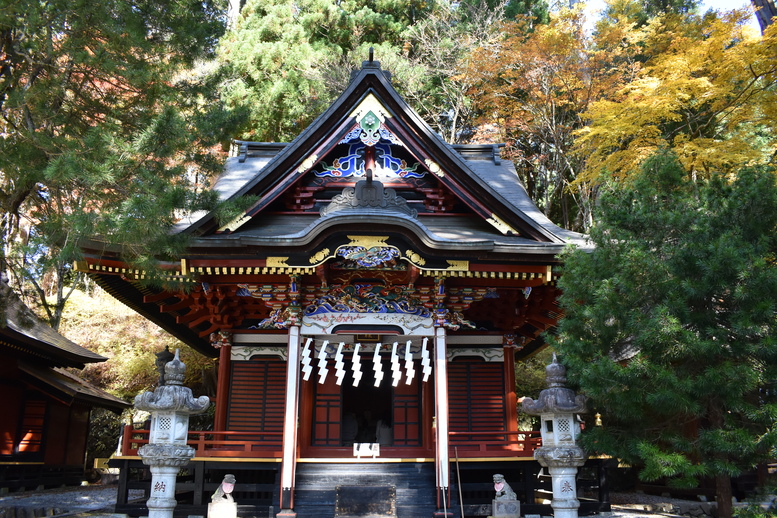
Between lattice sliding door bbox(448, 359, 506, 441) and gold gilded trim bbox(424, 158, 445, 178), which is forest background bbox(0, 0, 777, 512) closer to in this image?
gold gilded trim bbox(424, 158, 445, 178)

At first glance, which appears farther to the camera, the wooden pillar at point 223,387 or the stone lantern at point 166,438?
the wooden pillar at point 223,387

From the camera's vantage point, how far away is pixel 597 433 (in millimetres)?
6758

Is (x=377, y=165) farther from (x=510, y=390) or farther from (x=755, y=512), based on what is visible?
(x=755, y=512)

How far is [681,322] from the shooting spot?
616 centimetres

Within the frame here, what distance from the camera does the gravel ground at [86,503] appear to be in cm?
980

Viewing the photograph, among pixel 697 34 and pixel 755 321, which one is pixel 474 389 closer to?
pixel 755 321

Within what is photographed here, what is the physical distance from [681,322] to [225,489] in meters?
6.11

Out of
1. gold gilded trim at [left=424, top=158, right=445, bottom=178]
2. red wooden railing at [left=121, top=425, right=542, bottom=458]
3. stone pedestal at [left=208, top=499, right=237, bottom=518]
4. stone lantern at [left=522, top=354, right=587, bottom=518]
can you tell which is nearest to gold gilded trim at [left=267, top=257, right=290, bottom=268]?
red wooden railing at [left=121, top=425, right=542, bottom=458]

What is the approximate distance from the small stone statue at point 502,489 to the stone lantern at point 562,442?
1.74m

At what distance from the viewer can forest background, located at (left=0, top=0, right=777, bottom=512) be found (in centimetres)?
730

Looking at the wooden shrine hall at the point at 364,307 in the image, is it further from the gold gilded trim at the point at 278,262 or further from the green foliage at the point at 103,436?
the green foliage at the point at 103,436

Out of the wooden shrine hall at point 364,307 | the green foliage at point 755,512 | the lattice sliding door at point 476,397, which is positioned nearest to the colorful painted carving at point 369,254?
the wooden shrine hall at point 364,307

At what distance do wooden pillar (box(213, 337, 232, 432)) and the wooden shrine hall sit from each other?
4 cm

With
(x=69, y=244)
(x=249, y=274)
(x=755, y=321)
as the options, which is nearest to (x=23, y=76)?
(x=69, y=244)
